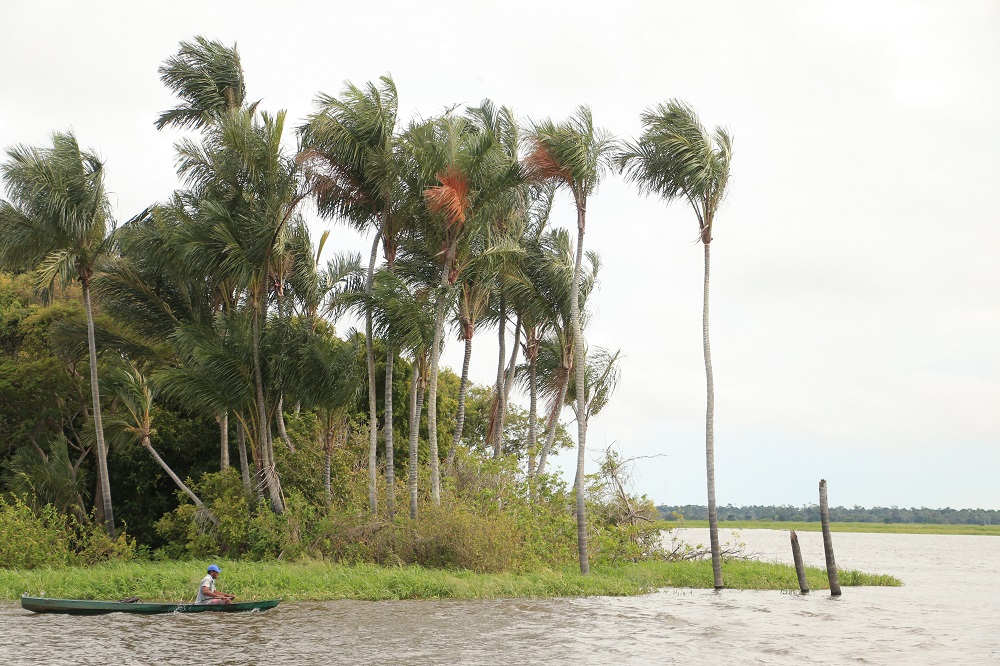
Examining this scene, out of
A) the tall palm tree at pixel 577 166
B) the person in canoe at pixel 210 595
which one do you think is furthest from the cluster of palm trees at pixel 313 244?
the person in canoe at pixel 210 595

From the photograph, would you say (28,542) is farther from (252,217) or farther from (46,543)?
(252,217)

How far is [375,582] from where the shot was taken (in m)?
19.5

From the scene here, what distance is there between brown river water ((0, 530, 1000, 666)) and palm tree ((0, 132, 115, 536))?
375 inches

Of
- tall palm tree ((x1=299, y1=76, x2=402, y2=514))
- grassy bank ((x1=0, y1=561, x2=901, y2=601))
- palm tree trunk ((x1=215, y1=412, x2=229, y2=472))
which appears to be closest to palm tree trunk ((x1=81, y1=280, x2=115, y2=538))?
grassy bank ((x1=0, y1=561, x2=901, y2=601))

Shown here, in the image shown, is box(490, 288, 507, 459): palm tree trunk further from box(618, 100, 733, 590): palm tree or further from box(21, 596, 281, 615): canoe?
box(21, 596, 281, 615): canoe

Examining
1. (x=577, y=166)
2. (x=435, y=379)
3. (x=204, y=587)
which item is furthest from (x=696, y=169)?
(x=204, y=587)

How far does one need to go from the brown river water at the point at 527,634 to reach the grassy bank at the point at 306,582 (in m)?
0.56

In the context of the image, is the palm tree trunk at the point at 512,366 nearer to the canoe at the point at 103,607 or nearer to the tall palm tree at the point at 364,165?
the tall palm tree at the point at 364,165

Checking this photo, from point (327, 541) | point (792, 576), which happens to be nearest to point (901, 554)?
point (792, 576)

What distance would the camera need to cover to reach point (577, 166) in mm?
21906

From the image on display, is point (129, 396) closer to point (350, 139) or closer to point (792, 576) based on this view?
point (350, 139)

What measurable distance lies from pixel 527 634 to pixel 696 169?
459 inches

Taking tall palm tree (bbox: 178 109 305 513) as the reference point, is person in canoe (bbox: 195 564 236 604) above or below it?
below

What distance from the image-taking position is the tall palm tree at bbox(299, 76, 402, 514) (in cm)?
2356
